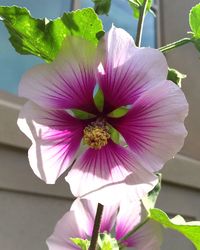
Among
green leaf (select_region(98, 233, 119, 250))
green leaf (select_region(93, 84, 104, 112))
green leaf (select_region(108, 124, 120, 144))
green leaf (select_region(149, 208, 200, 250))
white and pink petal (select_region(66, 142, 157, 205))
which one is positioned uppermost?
green leaf (select_region(93, 84, 104, 112))

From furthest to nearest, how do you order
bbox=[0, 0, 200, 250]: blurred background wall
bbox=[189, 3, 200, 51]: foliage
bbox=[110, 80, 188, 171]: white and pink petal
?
bbox=[0, 0, 200, 250]: blurred background wall → bbox=[189, 3, 200, 51]: foliage → bbox=[110, 80, 188, 171]: white and pink petal

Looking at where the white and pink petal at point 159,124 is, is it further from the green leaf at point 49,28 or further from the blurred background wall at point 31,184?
the blurred background wall at point 31,184

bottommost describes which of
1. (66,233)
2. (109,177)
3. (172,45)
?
(66,233)

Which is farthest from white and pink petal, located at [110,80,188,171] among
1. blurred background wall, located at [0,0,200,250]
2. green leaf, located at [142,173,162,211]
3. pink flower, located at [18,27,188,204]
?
blurred background wall, located at [0,0,200,250]

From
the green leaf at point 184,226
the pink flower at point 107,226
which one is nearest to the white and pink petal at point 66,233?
the pink flower at point 107,226

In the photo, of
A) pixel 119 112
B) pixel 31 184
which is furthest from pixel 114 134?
pixel 31 184

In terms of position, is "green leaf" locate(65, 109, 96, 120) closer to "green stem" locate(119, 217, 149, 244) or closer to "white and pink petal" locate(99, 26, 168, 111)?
"white and pink petal" locate(99, 26, 168, 111)

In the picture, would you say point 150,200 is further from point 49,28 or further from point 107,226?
point 49,28
